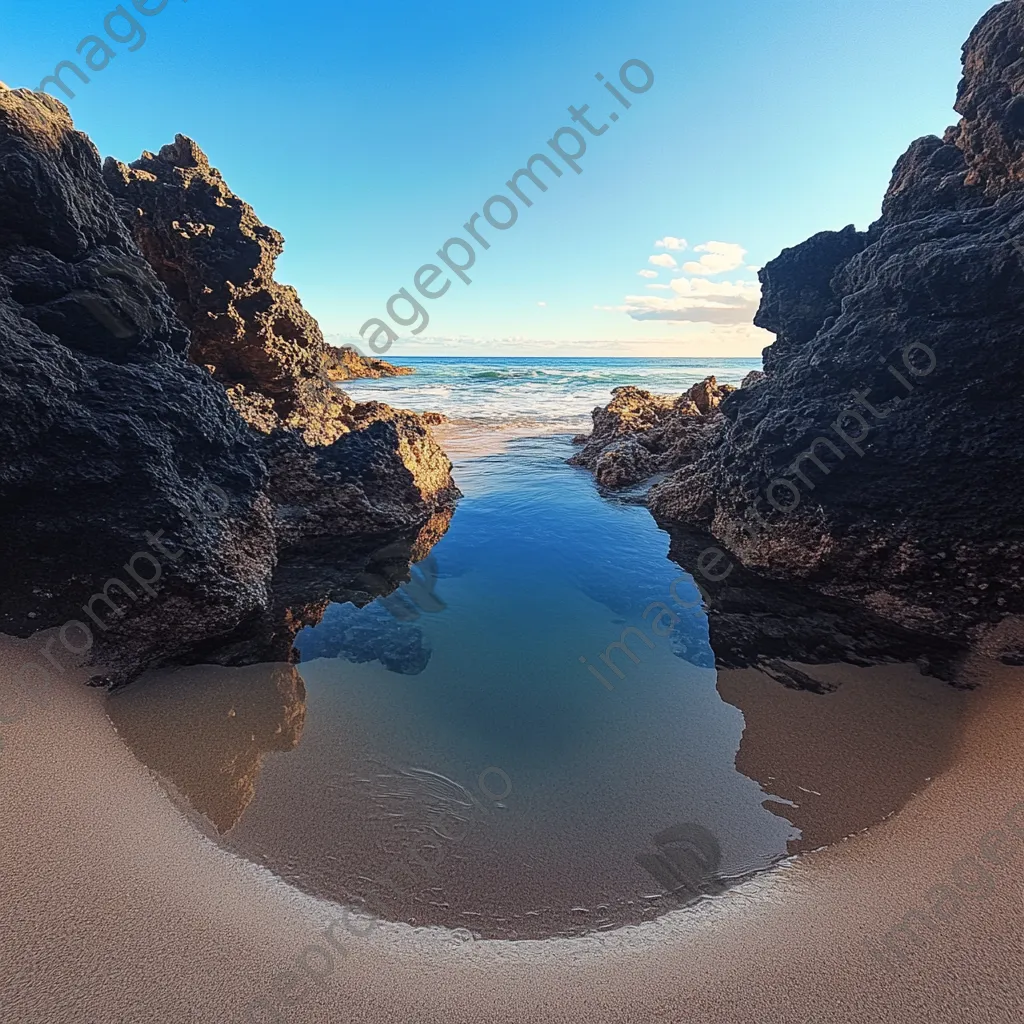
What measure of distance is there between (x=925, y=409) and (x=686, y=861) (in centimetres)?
429

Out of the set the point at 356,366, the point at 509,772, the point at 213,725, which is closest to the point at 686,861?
the point at 509,772

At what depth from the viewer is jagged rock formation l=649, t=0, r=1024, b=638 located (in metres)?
4.14

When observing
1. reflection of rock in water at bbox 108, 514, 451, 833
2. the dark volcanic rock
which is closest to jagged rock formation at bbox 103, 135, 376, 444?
the dark volcanic rock

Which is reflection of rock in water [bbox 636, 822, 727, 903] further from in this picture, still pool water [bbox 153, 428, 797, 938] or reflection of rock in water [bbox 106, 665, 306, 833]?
reflection of rock in water [bbox 106, 665, 306, 833]

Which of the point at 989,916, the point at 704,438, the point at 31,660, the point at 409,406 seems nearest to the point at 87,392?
the point at 31,660

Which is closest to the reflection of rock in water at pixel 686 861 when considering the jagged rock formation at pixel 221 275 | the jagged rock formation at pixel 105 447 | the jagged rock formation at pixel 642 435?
the jagged rock formation at pixel 105 447

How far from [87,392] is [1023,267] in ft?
23.0

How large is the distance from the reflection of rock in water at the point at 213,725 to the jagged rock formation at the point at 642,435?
7.00 m

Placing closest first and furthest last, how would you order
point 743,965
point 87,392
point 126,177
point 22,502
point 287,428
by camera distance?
point 743,965 → point 22,502 → point 87,392 → point 126,177 → point 287,428

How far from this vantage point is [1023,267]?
396cm

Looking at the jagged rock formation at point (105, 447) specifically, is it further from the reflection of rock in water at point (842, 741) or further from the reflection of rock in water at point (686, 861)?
the reflection of rock in water at point (842, 741)

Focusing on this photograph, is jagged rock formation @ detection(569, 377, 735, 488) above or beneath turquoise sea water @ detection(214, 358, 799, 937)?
above

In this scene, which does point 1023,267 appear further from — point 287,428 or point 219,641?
point 287,428

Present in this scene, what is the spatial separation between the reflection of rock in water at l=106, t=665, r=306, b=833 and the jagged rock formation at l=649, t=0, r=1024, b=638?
185 inches
